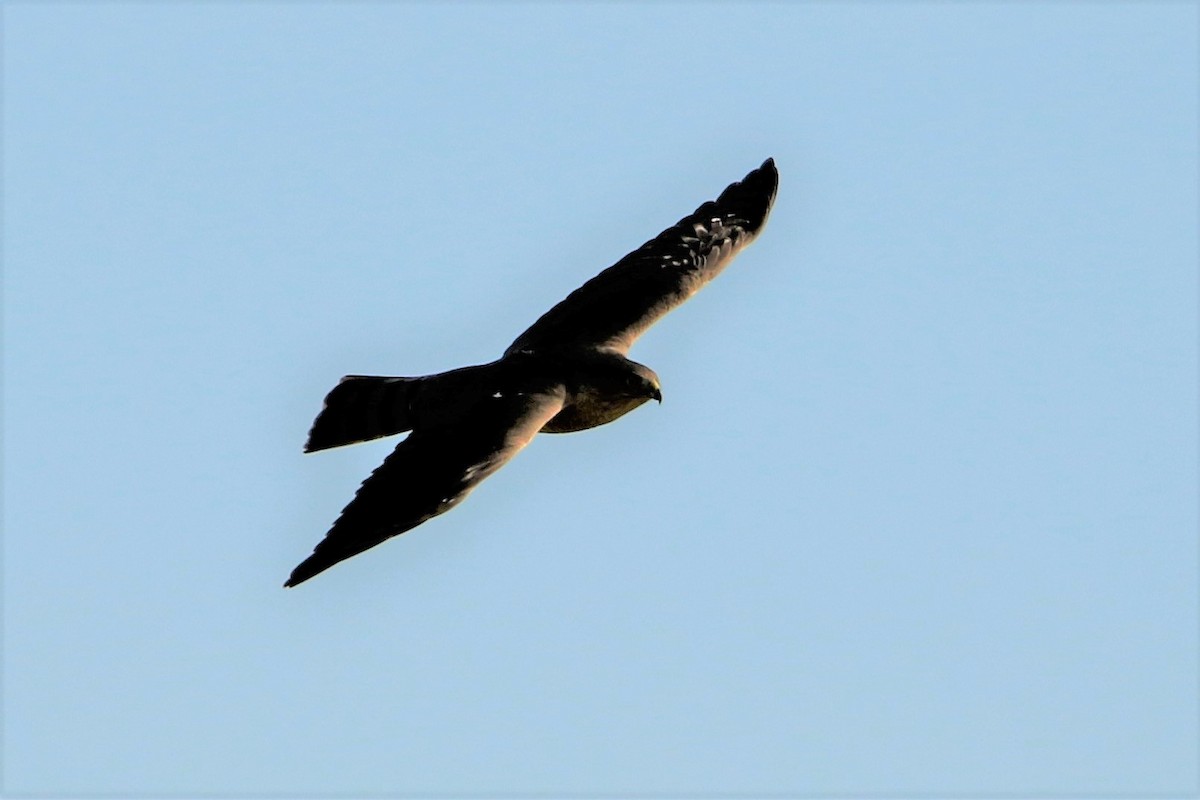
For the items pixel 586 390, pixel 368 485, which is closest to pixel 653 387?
pixel 586 390

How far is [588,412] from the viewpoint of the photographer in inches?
734

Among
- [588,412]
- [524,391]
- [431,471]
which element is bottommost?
[431,471]

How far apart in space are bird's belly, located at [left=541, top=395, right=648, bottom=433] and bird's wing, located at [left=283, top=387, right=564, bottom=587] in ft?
2.12

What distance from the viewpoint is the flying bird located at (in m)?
16.1

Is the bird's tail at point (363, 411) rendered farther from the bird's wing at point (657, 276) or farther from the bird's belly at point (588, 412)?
the bird's wing at point (657, 276)

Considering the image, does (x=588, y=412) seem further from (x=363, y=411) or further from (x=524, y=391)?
(x=363, y=411)

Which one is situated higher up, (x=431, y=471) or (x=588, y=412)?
(x=588, y=412)

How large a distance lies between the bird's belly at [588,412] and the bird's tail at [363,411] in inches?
49.6

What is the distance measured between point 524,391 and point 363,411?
5.34ft

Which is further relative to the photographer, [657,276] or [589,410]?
[657,276]

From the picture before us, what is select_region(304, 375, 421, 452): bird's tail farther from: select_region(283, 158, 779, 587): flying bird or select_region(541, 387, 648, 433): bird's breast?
select_region(541, 387, 648, 433): bird's breast

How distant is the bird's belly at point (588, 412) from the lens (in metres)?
18.5

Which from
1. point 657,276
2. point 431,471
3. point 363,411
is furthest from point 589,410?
point 431,471

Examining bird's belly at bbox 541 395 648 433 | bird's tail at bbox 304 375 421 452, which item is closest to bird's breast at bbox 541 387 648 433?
bird's belly at bbox 541 395 648 433
